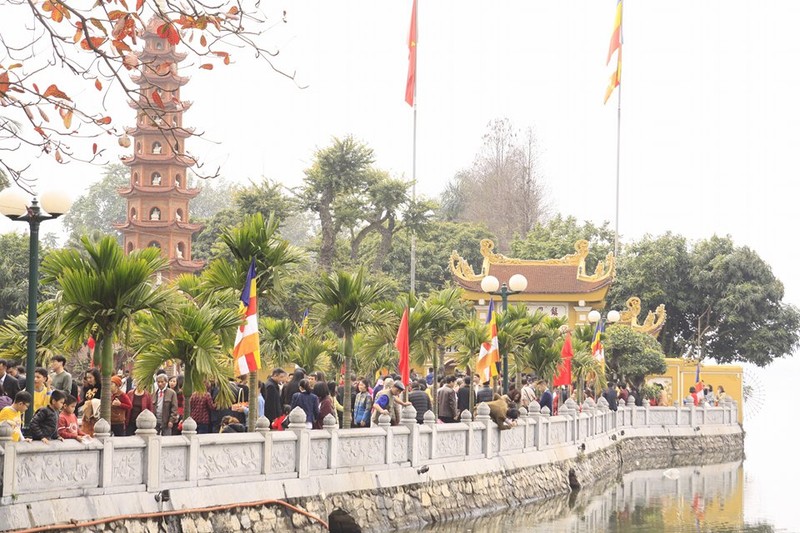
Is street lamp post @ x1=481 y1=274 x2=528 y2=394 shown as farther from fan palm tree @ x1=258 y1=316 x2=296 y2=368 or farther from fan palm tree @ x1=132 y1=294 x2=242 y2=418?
fan palm tree @ x1=132 y1=294 x2=242 y2=418

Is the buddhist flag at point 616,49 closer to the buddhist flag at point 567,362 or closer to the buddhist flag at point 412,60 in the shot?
the buddhist flag at point 412,60

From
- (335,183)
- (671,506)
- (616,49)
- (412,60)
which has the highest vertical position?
(616,49)

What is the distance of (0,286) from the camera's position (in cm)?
4984

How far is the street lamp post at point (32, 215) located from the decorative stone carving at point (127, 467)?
1.59m

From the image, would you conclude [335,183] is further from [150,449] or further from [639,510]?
[150,449]

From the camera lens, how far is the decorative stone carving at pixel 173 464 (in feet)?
44.9

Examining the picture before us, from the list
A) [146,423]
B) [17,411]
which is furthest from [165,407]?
[17,411]

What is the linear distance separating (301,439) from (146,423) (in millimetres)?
2860

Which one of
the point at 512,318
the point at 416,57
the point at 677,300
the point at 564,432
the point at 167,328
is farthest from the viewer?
the point at 677,300

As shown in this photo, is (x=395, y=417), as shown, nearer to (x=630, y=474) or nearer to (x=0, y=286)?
(x=630, y=474)

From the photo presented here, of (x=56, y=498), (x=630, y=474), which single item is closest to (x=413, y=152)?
(x=630, y=474)

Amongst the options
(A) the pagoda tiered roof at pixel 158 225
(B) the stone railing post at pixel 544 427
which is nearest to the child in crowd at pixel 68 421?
(B) the stone railing post at pixel 544 427

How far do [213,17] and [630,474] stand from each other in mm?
25586

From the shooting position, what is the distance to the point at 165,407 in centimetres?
1681
